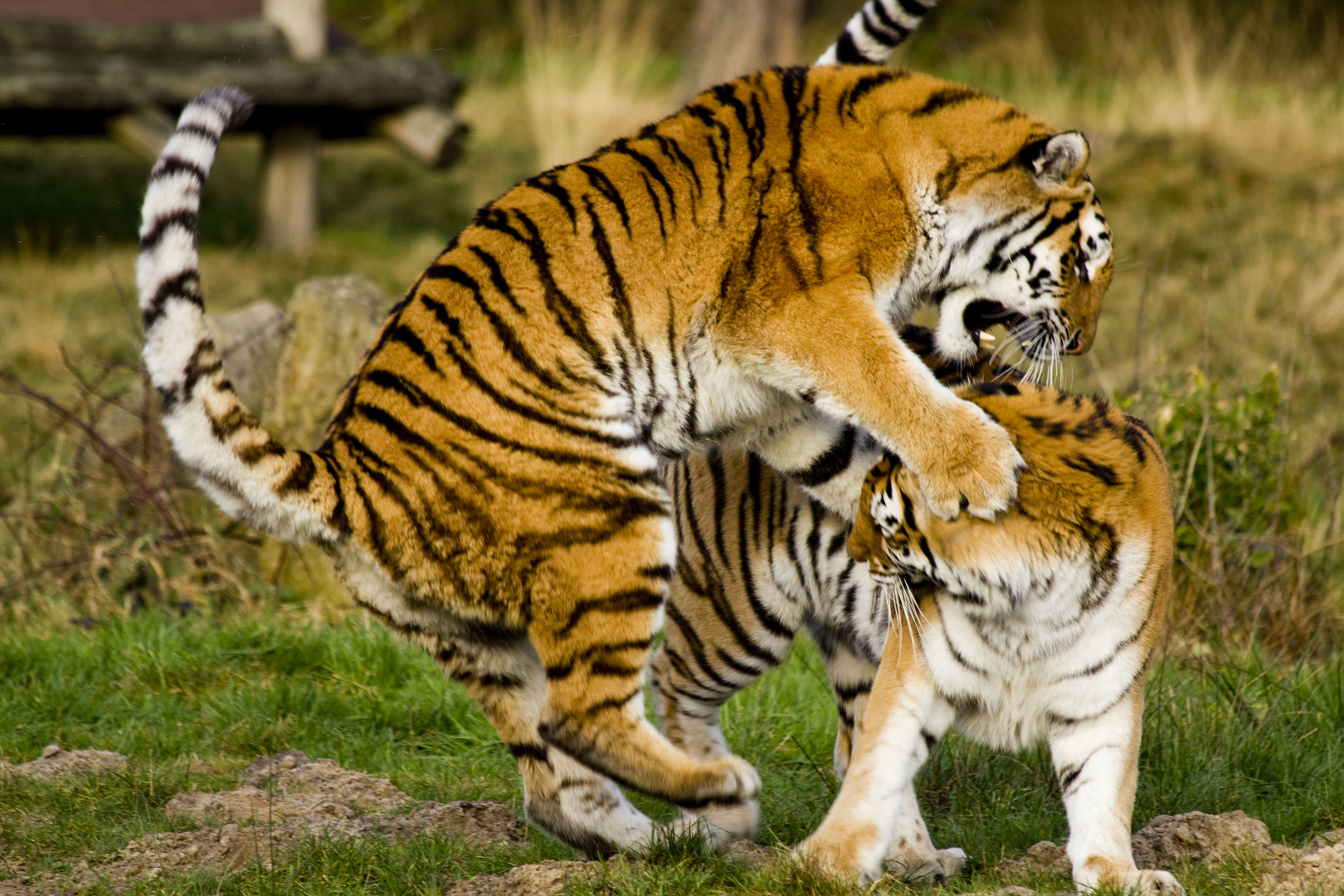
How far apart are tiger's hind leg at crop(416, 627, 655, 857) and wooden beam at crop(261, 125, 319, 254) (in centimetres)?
685

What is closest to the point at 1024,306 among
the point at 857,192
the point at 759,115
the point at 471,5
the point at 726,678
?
the point at 857,192

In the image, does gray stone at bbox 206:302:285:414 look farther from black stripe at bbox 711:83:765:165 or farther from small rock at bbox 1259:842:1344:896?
small rock at bbox 1259:842:1344:896

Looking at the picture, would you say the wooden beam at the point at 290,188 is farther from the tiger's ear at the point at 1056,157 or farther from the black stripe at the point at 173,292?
the tiger's ear at the point at 1056,157

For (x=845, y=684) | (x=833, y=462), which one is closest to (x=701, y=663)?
(x=845, y=684)

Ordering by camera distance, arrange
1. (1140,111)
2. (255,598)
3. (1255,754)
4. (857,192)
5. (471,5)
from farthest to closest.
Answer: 1. (471,5)
2. (1140,111)
3. (255,598)
4. (1255,754)
5. (857,192)

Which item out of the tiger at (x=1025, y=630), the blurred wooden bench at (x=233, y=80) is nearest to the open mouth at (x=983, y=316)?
the tiger at (x=1025, y=630)

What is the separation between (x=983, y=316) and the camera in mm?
3518

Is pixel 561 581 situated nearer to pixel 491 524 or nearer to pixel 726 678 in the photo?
pixel 491 524

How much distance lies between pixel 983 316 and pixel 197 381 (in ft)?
5.89

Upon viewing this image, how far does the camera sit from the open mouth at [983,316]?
3488mm

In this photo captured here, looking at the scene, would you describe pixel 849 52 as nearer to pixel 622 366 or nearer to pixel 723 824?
pixel 622 366

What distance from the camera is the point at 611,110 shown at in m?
11.6

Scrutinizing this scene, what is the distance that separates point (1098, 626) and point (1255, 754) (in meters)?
1.10

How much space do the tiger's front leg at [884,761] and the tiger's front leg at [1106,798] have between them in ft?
0.89
